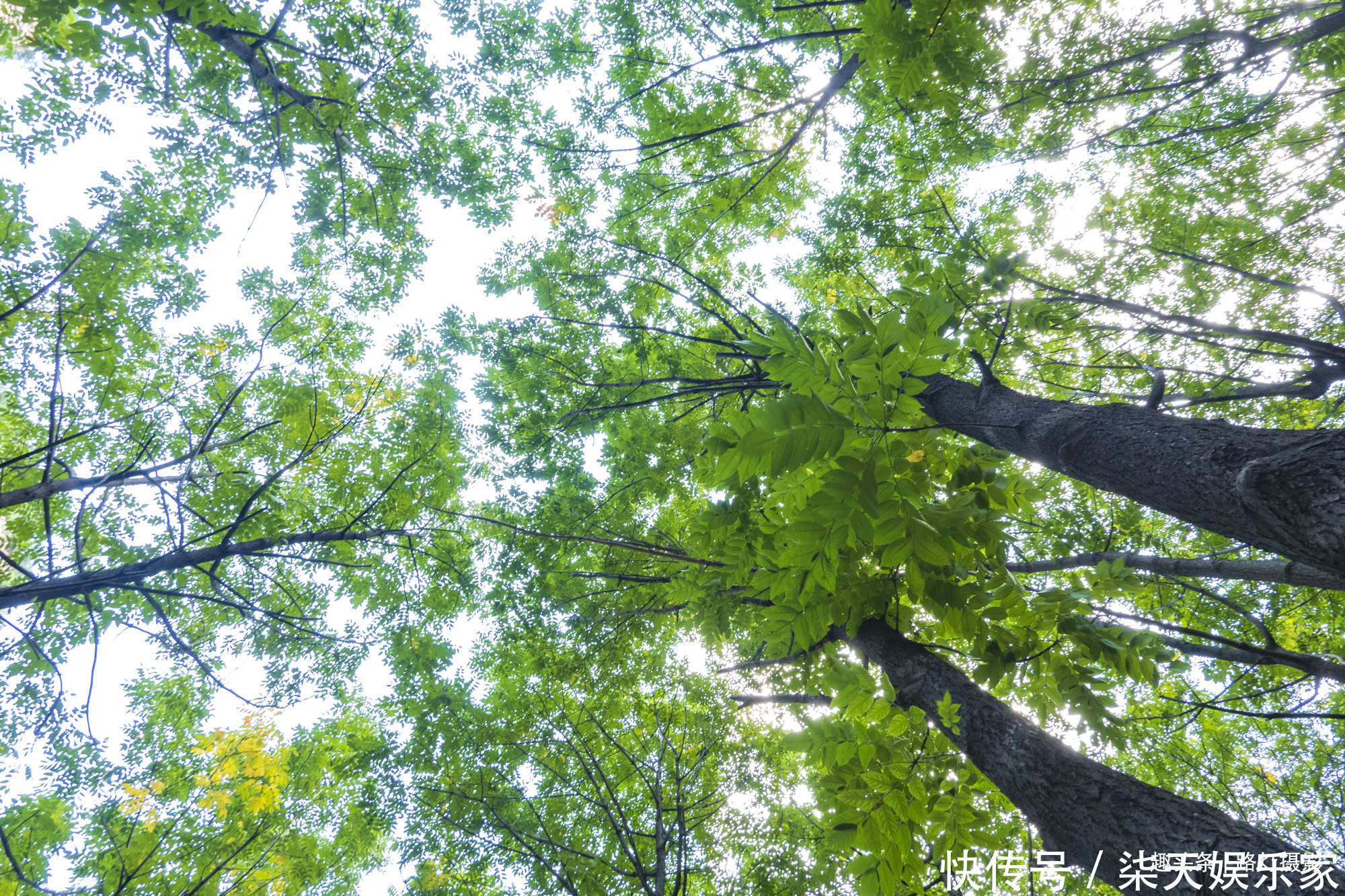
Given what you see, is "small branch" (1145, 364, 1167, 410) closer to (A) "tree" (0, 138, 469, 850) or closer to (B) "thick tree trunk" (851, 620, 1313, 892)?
(B) "thick tree trunk" (851, 620, 1313, 892)

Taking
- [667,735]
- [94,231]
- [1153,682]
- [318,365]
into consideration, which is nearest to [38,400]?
[94,231]

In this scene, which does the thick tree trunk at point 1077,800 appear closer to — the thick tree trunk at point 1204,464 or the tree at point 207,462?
the thick tree trunk at point 1204,464

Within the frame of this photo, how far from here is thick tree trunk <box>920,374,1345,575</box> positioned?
4.06 feet

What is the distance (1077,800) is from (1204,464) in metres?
1.18

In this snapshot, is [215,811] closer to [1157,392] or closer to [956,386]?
[956,386]

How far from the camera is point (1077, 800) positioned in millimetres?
1630

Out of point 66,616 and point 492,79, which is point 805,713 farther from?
point 492,79

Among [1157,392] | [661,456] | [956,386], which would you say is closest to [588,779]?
[661,456]

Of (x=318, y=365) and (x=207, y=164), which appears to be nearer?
(x=207, y=164)

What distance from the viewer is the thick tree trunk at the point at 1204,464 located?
1237 millimetres

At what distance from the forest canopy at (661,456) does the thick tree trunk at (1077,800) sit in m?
0.02

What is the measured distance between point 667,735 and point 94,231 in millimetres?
7024

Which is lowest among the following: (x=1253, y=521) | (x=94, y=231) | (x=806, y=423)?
(x=1253, y=521)

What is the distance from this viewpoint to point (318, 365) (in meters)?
6.16
